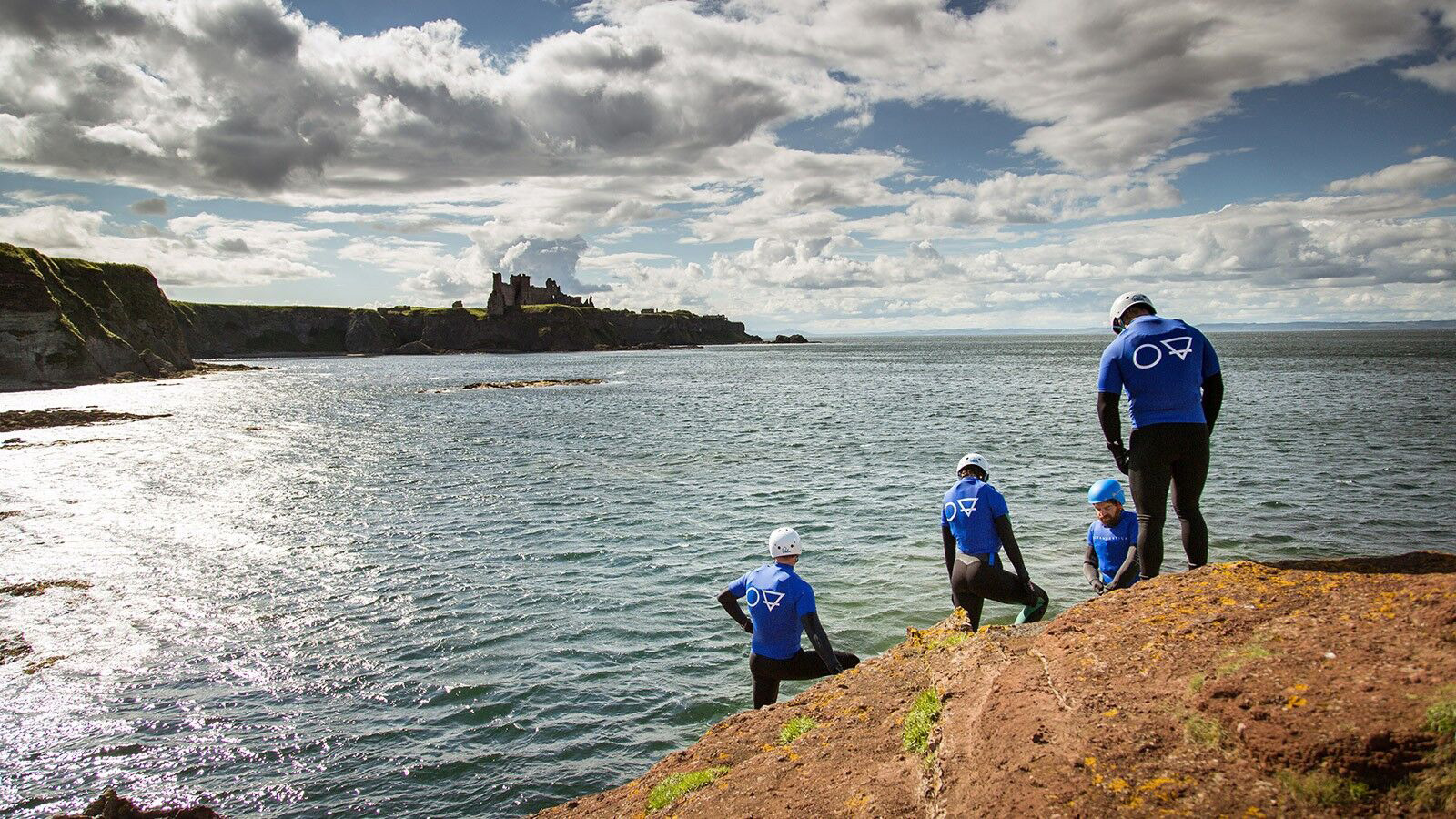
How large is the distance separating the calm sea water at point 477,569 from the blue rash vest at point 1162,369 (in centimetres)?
719

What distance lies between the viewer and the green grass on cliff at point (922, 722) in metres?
6.55

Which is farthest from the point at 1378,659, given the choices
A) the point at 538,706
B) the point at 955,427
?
the point at 955,427

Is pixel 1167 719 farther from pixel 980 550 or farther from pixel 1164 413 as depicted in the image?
pixel 980 550

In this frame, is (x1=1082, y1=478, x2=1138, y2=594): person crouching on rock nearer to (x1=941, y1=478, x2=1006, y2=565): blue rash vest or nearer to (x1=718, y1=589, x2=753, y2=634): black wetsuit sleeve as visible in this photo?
(x1=941, y1=478, x2=1006, y2=565): blue rash vest

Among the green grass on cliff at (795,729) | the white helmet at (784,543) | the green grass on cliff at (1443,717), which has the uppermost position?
the green grass on cliff at (1443,717)

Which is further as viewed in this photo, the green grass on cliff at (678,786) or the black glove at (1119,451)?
the black glove at (1119,451)

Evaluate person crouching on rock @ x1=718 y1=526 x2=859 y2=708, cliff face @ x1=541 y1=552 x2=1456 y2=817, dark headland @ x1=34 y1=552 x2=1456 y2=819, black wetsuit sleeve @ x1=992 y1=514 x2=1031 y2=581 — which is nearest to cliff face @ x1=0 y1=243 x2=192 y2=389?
person crouching on rock @ x1=718 y1=526 x2=859 y2=708

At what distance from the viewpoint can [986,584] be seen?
10.6 metres

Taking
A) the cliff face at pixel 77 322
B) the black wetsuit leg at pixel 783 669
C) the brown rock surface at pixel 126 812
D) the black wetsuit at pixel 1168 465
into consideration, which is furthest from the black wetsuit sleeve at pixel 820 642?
the cliff face at pixel 77 322

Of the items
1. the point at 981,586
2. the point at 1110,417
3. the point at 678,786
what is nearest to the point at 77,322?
the point at 678,786

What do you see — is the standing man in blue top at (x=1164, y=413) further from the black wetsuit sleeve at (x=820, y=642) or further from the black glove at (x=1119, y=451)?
the black wetsuit sleeve at (x=820, y=642)

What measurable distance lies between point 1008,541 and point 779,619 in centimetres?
322

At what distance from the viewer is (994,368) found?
12394 cm

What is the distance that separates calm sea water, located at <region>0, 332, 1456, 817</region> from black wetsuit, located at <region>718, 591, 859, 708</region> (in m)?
1.64
